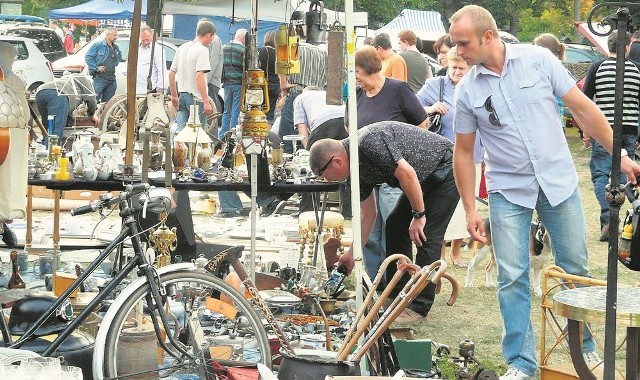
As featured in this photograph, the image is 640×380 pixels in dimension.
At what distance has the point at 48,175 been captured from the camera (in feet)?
22.6

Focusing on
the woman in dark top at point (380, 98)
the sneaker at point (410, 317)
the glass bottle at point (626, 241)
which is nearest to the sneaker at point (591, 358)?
the glass bottle at point (626, 241)

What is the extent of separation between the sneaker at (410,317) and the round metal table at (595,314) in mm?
2848

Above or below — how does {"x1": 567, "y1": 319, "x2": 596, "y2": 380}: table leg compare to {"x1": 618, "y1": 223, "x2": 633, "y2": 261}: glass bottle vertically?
below

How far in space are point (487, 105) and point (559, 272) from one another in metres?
0.85

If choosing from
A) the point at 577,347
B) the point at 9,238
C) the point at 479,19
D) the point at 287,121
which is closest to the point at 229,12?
the point at 287,121

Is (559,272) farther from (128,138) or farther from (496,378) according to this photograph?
(128,138)

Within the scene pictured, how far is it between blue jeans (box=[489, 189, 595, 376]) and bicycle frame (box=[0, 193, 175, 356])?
1.53 metres

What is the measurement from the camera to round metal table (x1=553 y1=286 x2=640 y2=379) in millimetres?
3736

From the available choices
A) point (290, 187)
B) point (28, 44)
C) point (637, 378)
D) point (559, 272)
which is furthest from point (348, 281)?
point (28, 44)

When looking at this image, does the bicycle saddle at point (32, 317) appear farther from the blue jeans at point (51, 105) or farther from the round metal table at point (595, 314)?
the blue jeans at point (51, 105)

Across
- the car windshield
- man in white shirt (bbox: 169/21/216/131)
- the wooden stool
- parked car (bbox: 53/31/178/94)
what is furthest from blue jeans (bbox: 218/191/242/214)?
the car windshield

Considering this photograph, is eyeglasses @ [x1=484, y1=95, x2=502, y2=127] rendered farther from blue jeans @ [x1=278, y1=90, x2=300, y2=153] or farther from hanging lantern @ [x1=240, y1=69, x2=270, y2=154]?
blue jeans @ [x1=278, y1=90, x2=300, y2=153]

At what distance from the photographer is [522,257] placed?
499 centimetres

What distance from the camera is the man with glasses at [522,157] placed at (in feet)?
16.2
